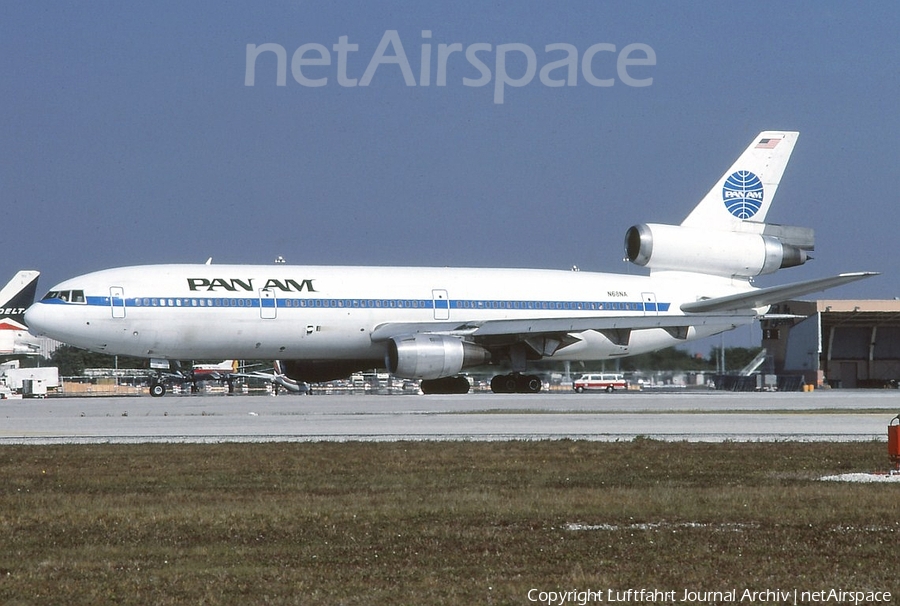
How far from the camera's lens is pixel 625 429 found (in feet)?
73.6

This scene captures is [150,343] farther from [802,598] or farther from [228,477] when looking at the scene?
[802,598]

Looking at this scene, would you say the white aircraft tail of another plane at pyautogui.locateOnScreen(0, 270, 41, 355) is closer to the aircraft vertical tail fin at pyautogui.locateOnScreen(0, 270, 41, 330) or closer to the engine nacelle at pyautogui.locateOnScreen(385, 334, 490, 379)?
the aircraft vertical tail fin at pyautogui.locateOnScreen(0, 270, 41, 330)

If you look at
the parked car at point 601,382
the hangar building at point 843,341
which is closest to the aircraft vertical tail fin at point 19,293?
the parked car at point 601,382

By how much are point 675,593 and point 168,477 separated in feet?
27.4

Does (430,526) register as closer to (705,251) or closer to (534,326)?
(534,326)

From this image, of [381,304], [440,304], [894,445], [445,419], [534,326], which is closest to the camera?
[894,445]

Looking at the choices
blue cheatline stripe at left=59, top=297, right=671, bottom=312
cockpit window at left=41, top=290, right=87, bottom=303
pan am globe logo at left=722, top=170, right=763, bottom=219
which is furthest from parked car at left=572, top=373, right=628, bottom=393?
cockpit window at left=41, top=290, right=87, bottom=303

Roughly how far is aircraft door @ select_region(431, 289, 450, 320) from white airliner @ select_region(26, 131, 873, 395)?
35 mm

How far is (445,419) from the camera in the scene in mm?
25234

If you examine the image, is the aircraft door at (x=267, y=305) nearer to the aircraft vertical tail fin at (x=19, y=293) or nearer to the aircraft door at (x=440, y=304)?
the aircraft door at (x=440, y=304)

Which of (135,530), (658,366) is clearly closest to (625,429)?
(135,530)

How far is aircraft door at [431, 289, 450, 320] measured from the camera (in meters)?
41.3

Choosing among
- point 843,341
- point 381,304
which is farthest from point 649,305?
point 843,341

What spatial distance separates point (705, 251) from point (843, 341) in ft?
103
